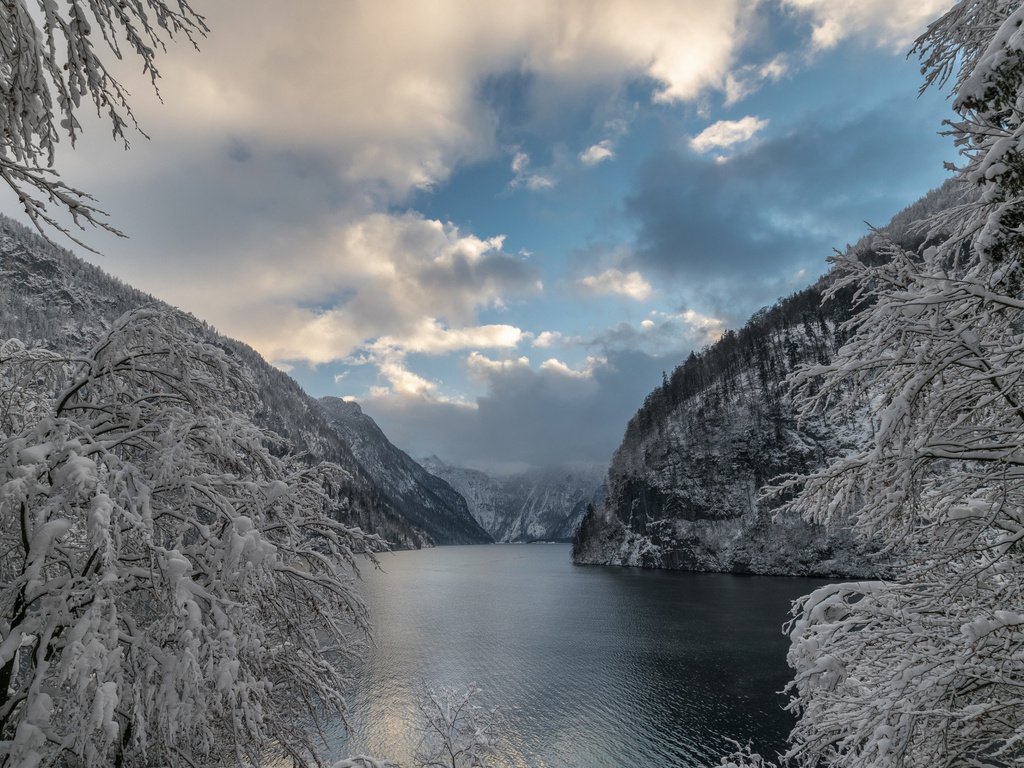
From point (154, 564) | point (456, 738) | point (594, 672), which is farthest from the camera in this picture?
point (594, 672)

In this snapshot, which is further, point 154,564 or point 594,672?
point 594,672

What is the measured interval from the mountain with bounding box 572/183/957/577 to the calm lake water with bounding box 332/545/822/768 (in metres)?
22.4

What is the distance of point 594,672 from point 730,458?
8060cm

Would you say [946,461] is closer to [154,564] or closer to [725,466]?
[154,564]

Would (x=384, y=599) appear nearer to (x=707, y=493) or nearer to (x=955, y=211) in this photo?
(x=707, y=493)

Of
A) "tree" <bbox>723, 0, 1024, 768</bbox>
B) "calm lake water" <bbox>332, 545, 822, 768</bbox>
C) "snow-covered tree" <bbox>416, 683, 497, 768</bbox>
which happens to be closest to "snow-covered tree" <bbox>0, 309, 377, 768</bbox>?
"tree" <bbox>723, 0, 1024, 768</bbox>

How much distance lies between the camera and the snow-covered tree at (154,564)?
133 inches

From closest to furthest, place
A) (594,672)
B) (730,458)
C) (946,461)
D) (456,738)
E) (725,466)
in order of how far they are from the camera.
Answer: (946,461) → (456,738) → (594,672) → (725,466) → (730,458)

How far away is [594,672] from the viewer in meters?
39.3

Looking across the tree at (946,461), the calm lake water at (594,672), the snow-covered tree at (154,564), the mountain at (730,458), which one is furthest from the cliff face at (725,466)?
the snow-covered tree at (154,564)

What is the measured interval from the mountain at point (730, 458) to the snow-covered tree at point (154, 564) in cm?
9522

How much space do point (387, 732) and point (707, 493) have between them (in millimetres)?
93056

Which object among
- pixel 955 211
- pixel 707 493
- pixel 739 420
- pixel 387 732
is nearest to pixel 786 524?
pixel 707 493

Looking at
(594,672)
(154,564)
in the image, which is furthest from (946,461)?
(594,672)
